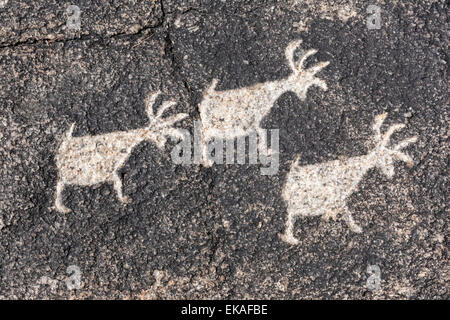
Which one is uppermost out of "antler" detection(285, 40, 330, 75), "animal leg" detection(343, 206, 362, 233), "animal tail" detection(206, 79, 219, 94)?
"antler" detection(285, 40, 330, 75)

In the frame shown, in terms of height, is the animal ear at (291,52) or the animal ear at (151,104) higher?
the animal ear at (291,52)

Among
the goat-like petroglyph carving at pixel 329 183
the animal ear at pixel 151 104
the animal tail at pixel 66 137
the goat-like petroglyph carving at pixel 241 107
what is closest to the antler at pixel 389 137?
the goat-like petroglyph carving at pixel 329 183

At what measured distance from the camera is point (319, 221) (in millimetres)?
2291

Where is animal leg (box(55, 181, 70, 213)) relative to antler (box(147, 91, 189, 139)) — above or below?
below

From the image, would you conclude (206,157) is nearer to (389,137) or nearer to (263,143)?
(263,143)

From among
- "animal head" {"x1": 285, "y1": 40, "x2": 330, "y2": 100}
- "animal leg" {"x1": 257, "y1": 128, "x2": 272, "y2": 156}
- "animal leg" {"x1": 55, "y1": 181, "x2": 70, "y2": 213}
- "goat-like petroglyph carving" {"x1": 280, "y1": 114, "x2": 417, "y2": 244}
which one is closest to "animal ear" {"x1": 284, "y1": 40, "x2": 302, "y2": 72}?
"animal head" {"x1": 285, "y1": 40, "x2": 330, "y2": 100}

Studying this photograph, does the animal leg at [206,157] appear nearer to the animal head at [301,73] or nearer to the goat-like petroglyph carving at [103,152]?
the goat-like petroglyph carving at [103,152]

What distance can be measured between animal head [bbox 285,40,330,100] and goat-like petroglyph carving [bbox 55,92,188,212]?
1.63 feet

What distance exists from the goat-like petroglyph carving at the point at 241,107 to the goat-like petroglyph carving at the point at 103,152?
4.6 inches

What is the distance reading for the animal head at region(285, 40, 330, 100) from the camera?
233cm

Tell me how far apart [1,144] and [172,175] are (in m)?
0.74

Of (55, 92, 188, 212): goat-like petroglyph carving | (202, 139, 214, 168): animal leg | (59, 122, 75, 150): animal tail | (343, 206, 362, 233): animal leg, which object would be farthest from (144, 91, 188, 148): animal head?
(343, 206, 362, 233): animal leg

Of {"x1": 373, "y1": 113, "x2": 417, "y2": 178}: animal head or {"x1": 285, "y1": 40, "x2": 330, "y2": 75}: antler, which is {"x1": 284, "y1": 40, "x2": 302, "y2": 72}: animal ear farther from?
{"x1": 373, "y1": 113, "x2": 417, "y2": 178}: animal head

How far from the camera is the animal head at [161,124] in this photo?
7.55 feet
